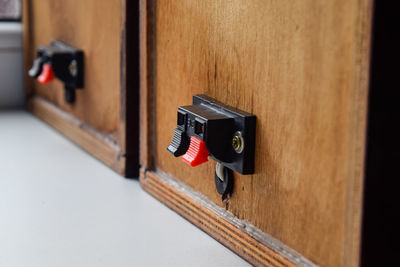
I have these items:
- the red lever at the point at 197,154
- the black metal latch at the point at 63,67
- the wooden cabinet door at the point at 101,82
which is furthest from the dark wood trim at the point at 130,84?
the red lever at the point at 197,154

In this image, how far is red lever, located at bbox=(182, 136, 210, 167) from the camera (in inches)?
30.7

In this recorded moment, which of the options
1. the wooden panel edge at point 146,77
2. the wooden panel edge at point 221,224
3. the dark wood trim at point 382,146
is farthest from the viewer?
the wooden panel edge at point 146,77

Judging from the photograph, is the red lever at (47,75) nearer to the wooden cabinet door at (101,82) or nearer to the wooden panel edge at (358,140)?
the wooden cabinet door at (101,82)

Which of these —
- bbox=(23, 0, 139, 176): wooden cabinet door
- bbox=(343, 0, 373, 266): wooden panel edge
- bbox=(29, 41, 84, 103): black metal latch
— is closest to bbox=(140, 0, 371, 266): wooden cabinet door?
bbox=(343, 0, 373, 266): wooden panel edge

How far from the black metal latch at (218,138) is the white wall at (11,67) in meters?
0.82

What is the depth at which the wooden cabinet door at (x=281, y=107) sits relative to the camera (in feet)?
1.98

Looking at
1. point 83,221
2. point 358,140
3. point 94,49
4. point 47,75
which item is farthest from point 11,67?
point 358,140

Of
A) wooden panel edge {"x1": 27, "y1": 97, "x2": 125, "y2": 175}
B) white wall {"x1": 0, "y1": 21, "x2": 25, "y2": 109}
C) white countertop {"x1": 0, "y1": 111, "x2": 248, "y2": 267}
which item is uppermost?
white wall {"x1": 0, "y1": 21, "x2": 25, "y2": 109}

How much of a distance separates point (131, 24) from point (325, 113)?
48 centimetres

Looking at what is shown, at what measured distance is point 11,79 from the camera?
5.05 feet

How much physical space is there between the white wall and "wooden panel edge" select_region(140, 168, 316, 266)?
0.65 meters

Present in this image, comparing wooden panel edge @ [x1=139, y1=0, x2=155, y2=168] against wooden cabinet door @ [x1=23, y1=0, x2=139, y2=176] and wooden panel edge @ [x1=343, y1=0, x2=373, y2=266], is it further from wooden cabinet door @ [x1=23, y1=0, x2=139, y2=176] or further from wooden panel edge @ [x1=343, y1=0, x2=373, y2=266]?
wooden panel edge @ [x1=343, y1=0, x2=373, y2=266]

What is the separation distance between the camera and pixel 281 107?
0.69 meters

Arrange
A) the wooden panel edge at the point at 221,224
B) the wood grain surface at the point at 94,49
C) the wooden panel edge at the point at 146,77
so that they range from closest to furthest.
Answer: the wooden panel edge at the point at 221,224, the wooden panel edge at the point at 146,77, the wood grain surface at the point at 94,49
